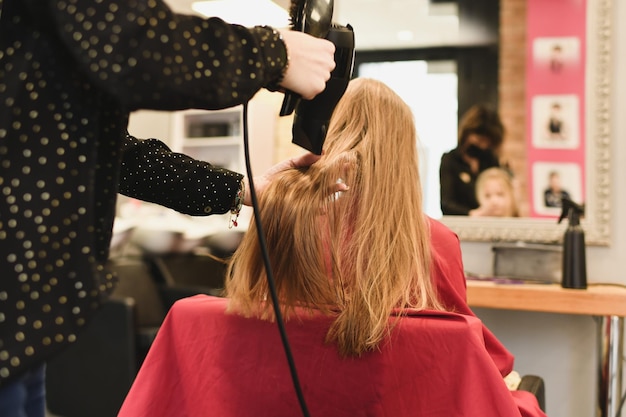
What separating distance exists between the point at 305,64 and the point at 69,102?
272 millimetres

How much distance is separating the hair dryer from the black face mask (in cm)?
172

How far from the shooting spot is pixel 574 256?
7.47ft

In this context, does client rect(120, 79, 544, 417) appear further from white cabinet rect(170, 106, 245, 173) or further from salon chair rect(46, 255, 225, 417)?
white cabinet rect(170, 106, 245, 173)

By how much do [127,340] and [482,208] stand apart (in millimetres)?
1723

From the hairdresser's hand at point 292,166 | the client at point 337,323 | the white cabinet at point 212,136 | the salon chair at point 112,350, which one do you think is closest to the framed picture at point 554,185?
the client at point 337,323

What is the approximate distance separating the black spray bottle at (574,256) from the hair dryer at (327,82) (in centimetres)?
154

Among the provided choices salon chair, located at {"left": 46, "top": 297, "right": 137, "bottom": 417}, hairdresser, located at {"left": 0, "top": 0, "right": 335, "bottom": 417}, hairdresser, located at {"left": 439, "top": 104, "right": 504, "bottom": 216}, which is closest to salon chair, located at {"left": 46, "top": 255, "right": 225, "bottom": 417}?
salon chair, located at {"left": 46, "top": 297, "right": 137, "bottom": 417}

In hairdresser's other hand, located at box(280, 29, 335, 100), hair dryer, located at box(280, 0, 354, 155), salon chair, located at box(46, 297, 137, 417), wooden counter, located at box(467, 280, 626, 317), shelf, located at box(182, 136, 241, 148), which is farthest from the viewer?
shelf, located at box(182, 136, 241, 148)

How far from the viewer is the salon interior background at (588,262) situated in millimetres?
2463

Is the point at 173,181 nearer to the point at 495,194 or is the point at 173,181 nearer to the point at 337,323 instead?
the point at 337,323

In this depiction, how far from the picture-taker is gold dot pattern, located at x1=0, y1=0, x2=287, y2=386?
64cm

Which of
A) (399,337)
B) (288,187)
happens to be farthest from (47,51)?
(399,337)

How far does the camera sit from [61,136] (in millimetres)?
687

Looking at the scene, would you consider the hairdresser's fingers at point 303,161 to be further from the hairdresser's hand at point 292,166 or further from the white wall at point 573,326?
the white wall at point 573,326
